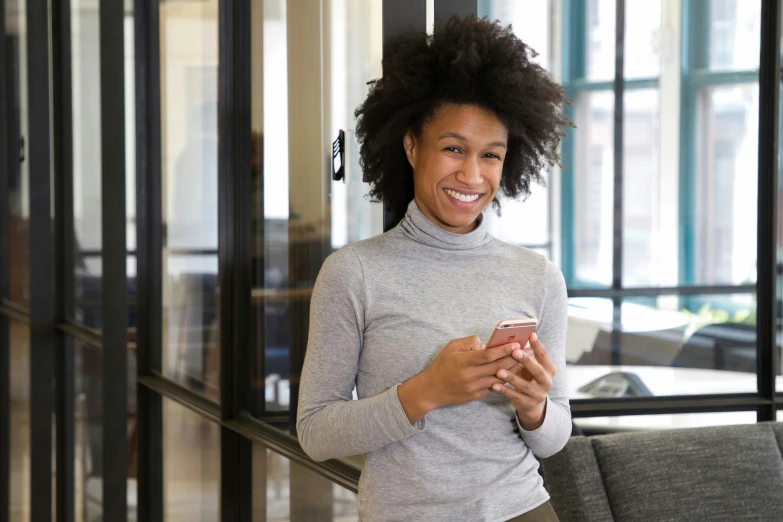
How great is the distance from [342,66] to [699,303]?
1.14 meters

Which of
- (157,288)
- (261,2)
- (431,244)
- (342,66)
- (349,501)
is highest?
(261,2)

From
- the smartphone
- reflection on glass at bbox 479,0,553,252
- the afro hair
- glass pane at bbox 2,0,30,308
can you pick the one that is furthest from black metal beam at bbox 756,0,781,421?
glass pane at bbox 2,0,30,308

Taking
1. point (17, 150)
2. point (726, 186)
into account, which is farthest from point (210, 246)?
point (17, 150)

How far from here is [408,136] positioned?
1.82 meters

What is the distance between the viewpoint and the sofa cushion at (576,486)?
2.19 m

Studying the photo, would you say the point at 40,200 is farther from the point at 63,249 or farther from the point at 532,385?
the point at 532,385

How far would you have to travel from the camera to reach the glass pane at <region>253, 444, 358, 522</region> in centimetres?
231

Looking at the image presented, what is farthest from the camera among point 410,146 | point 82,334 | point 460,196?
point 82,334

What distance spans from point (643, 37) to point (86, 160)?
8.79 feet

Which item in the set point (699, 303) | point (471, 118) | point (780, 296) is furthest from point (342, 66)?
point (780, 296)

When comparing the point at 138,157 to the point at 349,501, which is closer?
the point at 349,501

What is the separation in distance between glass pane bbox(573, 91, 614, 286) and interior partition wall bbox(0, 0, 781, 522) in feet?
0.07

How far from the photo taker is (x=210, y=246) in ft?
9.53

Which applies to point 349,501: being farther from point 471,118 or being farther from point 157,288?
point 157,288
